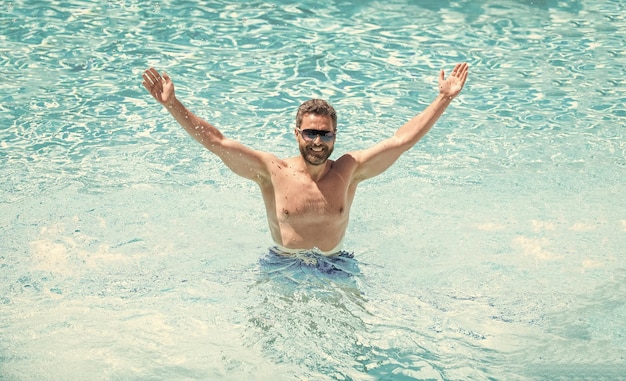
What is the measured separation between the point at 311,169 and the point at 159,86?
0.90m

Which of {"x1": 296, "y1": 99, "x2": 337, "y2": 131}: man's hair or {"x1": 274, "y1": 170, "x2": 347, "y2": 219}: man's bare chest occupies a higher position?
{"x1": 296, "y1": 99, "x2": 337, "y2": 131}: man's hair

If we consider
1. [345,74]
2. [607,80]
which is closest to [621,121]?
[607,80]

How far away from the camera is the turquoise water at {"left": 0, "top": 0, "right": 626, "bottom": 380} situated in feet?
13.9

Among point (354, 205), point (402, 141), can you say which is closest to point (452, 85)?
point (402, 141)

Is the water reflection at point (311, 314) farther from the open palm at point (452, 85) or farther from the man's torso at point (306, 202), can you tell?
the open palm at point (452, 85)

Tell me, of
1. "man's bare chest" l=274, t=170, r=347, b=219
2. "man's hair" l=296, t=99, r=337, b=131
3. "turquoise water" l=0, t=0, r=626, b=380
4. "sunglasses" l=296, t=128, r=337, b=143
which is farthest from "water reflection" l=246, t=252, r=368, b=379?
"man's hair" l=296, t=99, r=337, b=131

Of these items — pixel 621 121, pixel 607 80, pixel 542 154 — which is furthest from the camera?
pixel 607 80

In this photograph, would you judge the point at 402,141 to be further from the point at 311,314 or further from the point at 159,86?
the point at 159,86

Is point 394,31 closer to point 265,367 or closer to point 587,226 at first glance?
point 587,226

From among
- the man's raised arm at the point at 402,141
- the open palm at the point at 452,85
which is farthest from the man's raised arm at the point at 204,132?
the open palm at the point at 452,85

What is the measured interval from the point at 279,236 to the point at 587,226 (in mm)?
2523

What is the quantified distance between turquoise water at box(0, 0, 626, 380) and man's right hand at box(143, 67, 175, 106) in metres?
1.11

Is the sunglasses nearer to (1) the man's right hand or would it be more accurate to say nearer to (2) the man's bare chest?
(2) the man's bare chest

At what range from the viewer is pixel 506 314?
4.61 meters
